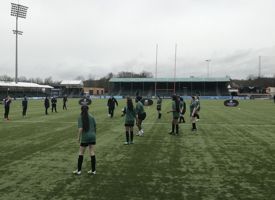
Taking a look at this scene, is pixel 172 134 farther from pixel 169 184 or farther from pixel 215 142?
pixel 169 184

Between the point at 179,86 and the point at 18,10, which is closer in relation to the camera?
the point at 18,10

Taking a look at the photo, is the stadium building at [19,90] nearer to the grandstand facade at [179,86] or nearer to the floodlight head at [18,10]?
the floodlight head at [18,10]

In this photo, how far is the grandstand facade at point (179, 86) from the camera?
350 ft

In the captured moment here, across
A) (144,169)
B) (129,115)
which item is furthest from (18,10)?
(144,169)

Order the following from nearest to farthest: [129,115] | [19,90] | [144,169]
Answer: [144,169] < [129,115] < [19,90]

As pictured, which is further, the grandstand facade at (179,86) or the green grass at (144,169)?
the grandstand facade at (179,86)

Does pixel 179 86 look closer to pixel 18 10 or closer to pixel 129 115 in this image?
pixel 18 10

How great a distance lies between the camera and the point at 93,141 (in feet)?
28.0

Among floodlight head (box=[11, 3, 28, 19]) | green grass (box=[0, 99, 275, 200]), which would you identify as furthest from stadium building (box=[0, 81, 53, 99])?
green grass (box=[0, 99, 275, 200])

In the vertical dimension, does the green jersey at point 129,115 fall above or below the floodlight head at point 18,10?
below

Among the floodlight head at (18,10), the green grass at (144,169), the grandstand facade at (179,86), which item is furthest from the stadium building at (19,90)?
the green grass at (144,169)

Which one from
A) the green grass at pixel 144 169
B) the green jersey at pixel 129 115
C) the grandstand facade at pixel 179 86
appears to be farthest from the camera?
the grandstand facade at pixel 179 86

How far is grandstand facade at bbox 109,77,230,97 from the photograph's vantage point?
10675 centimetres

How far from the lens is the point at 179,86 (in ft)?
359
